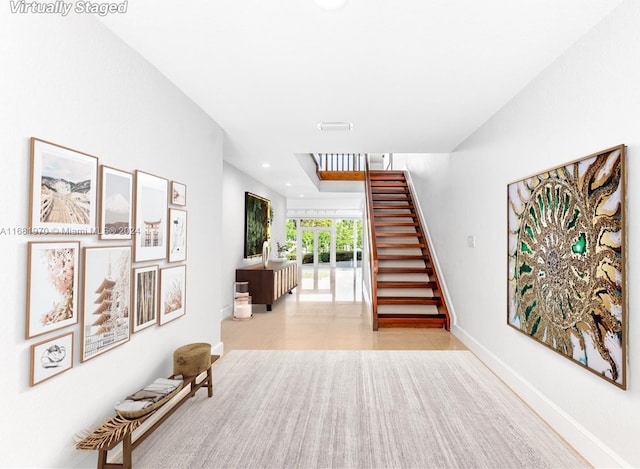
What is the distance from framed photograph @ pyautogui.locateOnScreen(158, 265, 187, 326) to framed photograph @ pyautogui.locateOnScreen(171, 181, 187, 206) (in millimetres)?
504

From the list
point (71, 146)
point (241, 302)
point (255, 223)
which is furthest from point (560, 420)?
point (255, 223)

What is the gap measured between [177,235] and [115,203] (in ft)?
2.33

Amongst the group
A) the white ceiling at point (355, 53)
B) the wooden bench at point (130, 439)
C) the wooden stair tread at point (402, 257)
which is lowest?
the wooden bench at point (130, 439)

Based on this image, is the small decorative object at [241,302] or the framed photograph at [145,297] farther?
the small decorative object at [241,302]

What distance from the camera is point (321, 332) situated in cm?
455

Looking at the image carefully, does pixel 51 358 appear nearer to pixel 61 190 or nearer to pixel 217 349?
pixel 61 190

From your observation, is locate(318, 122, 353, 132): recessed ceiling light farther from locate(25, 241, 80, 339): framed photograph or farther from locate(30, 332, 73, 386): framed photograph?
locate(30, 332, 73, 386): framed photograph

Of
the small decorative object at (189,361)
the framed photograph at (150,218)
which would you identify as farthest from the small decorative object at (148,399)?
the framed photograph at (150,218)

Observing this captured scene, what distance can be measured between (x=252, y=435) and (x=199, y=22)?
8.13 ft

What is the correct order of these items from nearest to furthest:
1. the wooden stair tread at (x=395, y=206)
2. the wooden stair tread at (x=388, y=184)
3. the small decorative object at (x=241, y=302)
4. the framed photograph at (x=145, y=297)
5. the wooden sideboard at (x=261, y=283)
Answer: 1. the framed photograph at (x=145, y=297)
2. the small decorative object at (x=241, y=302)
3. the wooden sideboard at (x=261, y=283)
4. the wooden stair tread at (x=395, y=206)
5. the wooden stair tread at (x=388, y=184)

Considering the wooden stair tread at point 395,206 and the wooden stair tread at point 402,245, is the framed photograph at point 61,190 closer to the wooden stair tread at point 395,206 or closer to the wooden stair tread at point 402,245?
the wooden stair tread at point 402,245

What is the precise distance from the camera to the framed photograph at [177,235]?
2.51m

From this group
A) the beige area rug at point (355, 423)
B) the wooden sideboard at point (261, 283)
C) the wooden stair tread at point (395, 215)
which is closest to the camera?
the beige area rug at point (355, 423)

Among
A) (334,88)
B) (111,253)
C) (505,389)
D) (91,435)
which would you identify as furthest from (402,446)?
(334,88)
